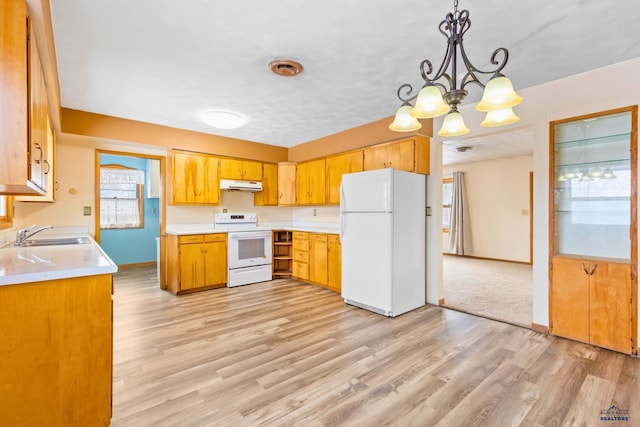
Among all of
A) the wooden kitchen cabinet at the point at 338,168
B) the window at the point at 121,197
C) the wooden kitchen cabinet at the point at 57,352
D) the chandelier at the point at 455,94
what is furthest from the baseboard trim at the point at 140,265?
the chandelier at the point at 455,94

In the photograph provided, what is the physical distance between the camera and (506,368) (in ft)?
7.57

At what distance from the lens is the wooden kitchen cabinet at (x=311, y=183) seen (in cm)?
492

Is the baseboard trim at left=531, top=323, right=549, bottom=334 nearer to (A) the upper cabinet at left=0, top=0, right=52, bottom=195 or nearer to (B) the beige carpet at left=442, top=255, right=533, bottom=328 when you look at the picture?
(B) the beige carpet at left=442, top=255, right=533, bottom=328

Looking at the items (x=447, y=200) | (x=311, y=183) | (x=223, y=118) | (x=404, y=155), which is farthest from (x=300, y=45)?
(x=447, y=200)

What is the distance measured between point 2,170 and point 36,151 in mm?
354

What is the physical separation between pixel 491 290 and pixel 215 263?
4.14 meters

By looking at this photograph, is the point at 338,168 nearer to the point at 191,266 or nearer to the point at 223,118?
the point at 223,118

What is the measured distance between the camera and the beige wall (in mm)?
6699

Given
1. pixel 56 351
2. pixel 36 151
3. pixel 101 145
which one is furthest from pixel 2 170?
pixel 101 145

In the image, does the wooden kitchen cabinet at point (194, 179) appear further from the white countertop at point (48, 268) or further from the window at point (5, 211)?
the white countertop at point (48, 268)

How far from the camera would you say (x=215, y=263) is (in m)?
4.55

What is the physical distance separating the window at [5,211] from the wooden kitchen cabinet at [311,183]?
355 cm

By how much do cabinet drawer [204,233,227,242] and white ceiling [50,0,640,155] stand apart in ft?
6.25

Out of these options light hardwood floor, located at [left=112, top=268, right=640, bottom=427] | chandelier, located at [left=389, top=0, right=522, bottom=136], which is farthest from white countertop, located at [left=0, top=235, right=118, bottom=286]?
chandelier, located at [left=389, top=0, right=522, bottom=136]
